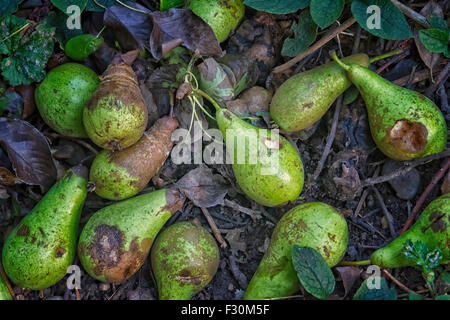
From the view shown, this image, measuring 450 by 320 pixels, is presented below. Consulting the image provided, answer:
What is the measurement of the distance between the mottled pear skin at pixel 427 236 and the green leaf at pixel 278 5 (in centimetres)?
116

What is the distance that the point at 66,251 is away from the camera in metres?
2.02

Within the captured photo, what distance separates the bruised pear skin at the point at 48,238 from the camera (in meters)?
1.95

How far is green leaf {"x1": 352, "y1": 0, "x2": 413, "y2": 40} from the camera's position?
210 centimetres

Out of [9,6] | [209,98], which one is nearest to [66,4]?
[9,6]

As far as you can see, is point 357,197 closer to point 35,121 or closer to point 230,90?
point 230,90

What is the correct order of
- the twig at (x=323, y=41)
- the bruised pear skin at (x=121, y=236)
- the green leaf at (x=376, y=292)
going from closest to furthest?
the green leaf at (x=376, y=292) → the bruised pear skin at (x=121, y=236) → the twig at (x=323, y=41)

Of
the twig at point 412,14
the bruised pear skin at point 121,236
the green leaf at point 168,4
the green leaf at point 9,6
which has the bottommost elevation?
the bruised pear skin at point 121,236

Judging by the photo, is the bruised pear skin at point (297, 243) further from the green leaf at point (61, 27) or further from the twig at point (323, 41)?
the green leaf at point (61, 27)

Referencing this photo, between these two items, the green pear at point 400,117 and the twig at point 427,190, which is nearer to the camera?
the green pear at point 400,117

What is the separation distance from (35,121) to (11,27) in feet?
1.59

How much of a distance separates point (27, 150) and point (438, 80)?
213cm

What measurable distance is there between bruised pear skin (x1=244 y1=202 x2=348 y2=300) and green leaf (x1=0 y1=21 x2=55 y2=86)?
1.43m

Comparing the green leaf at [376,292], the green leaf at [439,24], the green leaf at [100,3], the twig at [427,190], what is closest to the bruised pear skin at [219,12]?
the green leaf at [100,3]
